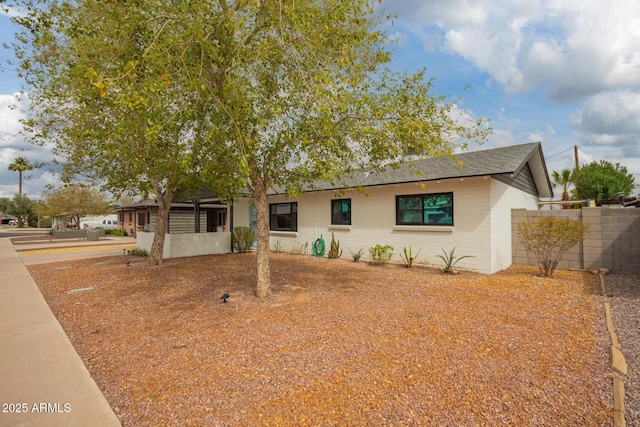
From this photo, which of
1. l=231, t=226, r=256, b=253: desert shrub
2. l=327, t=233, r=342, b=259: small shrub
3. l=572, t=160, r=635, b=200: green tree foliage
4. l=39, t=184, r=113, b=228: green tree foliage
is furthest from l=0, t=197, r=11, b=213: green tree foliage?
l=572, t=160, r=635, b=200: green tree foliage

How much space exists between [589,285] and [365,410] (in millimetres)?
7926

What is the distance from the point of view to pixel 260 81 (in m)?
6.47

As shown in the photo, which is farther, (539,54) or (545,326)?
(539,54)

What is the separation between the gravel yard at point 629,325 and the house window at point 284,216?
11300 millimetres

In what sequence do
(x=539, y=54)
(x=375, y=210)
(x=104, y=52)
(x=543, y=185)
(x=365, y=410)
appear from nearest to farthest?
1. (x=365, y=410)
2. (x=104, y=52)
3. (x=539, y=54)
4. (x=375, y=210)
5. (x=543, y=185)

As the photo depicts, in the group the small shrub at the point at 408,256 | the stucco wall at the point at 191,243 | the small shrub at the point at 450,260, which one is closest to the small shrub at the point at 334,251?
the small shrub at the point at 408,256

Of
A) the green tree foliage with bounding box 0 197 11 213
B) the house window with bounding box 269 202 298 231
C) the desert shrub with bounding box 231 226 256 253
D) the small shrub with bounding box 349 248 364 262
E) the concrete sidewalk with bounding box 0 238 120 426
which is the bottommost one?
the concrete sidewalk with bounding box 0 238 120 426

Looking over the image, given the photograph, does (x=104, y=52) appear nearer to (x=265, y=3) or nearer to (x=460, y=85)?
(x=265, y=3)

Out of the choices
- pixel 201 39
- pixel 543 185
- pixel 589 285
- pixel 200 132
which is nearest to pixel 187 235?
pixel 200 132

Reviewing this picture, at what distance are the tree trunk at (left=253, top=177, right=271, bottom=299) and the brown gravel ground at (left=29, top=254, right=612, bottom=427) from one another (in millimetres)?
326

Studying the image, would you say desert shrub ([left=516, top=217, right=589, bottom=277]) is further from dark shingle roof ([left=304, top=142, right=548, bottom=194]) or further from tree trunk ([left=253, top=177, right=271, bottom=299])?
tree trunk ([left=253, top=177, right=271, bottom=299])

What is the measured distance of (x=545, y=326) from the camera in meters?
4.87

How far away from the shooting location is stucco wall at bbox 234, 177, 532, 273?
934 centimetres

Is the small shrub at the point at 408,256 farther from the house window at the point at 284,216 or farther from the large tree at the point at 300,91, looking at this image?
the house window at the point at 284,216
